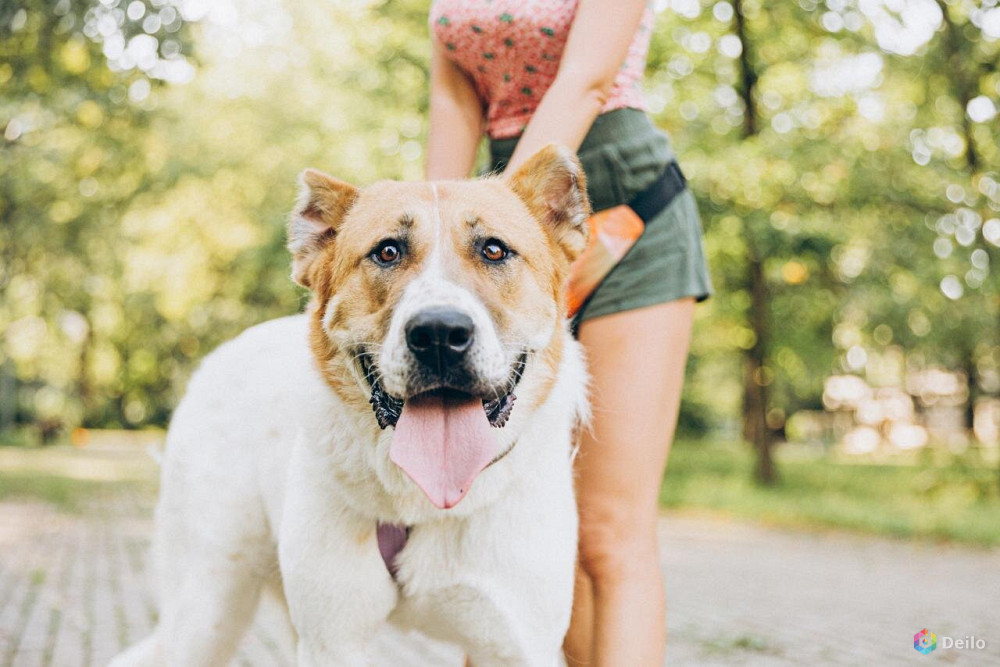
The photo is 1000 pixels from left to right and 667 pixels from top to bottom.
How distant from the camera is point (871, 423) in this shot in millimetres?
46031

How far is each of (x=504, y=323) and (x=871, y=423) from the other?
47.3 m

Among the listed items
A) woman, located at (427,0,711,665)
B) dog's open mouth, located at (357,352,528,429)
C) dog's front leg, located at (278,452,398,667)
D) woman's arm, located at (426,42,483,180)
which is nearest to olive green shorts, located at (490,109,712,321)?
woman, located at (427,0,711,665)

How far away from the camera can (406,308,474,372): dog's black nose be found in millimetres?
2242

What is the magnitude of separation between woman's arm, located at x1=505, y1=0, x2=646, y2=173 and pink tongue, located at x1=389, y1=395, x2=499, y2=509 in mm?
804

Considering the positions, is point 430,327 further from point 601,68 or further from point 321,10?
point 321,10

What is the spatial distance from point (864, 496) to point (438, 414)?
15109mm

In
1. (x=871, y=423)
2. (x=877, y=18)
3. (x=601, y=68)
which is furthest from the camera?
(x=871, y=423)

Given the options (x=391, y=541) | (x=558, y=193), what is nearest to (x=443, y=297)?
(x=558, y=193)

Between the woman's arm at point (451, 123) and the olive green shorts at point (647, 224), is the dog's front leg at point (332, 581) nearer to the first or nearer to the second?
the olive green shorts at point (647, 224)

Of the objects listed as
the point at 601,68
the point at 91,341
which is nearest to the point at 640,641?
the point at 601,68

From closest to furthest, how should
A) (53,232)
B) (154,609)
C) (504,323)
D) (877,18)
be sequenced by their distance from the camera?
(504,323), (154,609), (877,18), (53,232)

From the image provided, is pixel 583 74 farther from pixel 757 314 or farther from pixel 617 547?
pixel 757 314

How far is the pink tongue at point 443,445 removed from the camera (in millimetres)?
2303

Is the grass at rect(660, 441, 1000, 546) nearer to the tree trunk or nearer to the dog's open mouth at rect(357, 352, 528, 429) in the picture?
the tree trunk
